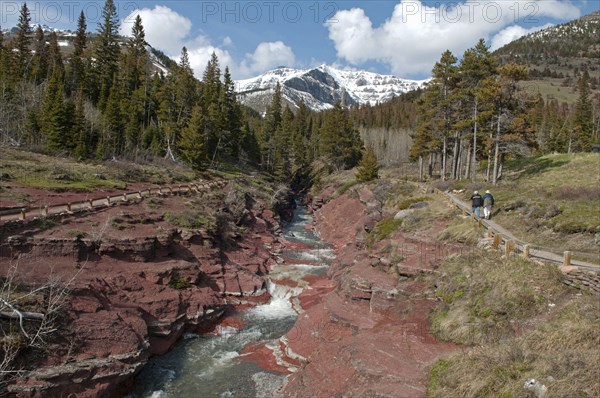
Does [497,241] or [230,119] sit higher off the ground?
[230,119]

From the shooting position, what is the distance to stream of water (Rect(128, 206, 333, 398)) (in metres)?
17.2

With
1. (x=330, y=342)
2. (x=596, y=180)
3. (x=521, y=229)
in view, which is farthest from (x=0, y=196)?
(x=596, y=180)

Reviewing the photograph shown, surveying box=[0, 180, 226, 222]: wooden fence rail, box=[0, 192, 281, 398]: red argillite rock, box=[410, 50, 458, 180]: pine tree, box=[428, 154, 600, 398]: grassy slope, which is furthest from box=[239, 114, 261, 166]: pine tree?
box=[428, 154, 600, 398]: grassy slope

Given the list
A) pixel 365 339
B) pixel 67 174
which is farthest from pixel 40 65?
pixel 365 339

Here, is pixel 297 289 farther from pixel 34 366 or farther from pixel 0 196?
pixel 0 196

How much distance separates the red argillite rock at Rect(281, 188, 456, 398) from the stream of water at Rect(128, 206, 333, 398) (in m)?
1.69

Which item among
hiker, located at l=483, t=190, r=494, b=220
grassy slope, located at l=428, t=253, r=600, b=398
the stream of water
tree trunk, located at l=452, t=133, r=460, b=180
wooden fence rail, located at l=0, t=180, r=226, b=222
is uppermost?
tree trunk, located at l=452, t=133, r=460, b=180

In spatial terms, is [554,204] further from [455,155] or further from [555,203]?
[455,155]

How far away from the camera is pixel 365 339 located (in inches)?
647

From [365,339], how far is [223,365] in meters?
7.62

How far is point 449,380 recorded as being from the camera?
1164 centimetres

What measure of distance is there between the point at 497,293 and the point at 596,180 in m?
24.0

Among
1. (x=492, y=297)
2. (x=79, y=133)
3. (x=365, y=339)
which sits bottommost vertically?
(x=365, y=339)

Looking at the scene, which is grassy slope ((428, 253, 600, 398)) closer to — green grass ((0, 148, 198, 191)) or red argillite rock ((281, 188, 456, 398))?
red argillite rock ((281, 188, 456, 398))
